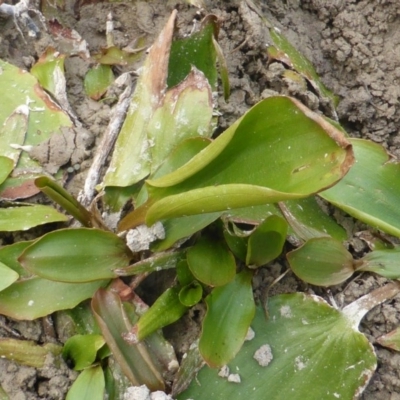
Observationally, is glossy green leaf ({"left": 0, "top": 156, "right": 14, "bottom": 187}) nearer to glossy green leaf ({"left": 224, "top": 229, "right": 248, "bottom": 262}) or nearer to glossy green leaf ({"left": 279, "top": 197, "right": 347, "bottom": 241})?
glossy green leaf ({"left": 224, "top": 229, "right": 248, "bottom": 262})

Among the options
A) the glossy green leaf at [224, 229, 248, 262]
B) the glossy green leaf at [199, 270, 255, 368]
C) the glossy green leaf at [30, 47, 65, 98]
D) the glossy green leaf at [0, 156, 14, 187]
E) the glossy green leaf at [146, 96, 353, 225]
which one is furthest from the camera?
the glossy green leaf at [30, 47, 65, 98]

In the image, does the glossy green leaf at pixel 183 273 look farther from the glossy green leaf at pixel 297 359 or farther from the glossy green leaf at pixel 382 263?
the glossy green leaf at pixel 382 263

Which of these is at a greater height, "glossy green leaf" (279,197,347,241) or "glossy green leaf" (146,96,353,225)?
"glossy green leaf" (146,96,353,225)

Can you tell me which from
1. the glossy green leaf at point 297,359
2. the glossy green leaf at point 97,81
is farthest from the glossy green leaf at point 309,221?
the glossy green leaf at point 97,81

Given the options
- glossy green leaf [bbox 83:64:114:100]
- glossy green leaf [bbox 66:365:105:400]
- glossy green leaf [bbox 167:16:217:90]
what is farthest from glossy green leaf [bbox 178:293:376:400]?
glossy green leaf [bbox 83:64:114:100]

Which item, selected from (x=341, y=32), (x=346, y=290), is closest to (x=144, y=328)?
(x=346, y=290)

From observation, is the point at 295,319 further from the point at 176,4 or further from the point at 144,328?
the point at 176,4
